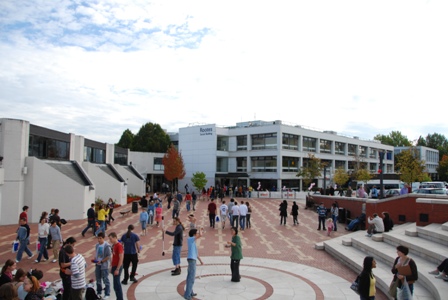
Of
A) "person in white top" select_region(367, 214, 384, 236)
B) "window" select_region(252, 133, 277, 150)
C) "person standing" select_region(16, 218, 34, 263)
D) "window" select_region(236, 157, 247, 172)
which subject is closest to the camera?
"person standing" select_region(16, 218, 34, 263)

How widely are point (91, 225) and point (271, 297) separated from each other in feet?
38.7

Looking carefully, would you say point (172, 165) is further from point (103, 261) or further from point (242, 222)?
point (103, 261)

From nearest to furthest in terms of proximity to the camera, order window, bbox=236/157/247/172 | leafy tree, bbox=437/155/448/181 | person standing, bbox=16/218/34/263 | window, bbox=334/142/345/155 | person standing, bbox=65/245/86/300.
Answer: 1. person standing, bbox=65/245/86/300
2. person standing, bbox=16/218/34/263
3. window, bbox=236/157/247/172
4. window, bbox=334/142/345/155
5. leafy tree, bbox=437/155/448/181

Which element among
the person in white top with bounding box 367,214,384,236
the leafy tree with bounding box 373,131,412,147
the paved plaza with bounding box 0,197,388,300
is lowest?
the paved plaza with bounding box 0,197,388,300

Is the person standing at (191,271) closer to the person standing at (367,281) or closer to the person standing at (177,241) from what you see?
the person standing at (177,241)

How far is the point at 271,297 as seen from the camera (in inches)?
355

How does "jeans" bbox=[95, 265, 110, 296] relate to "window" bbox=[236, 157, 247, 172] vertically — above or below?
below

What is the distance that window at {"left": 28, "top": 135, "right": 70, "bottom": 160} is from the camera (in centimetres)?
2311

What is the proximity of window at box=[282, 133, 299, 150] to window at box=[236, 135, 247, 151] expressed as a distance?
20.0ft

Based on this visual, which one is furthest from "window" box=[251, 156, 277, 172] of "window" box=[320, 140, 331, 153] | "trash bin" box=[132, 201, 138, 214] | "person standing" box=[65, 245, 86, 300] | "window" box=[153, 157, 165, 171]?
"person standing" box=[65, 245, 86, 300]

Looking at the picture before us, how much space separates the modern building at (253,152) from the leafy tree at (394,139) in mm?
58964

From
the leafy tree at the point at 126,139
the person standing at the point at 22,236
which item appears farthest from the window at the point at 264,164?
the person standing at the point at 22,236

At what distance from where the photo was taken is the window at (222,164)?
5412 centimetres

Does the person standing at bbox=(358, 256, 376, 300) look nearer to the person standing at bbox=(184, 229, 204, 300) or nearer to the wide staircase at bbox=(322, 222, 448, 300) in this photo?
the wide staircase at bbox=(322, 222, 448, 300)
